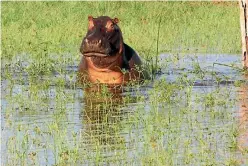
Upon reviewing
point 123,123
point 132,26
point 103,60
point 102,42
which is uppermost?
point 102,42

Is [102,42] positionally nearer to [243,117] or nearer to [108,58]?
[108,58]

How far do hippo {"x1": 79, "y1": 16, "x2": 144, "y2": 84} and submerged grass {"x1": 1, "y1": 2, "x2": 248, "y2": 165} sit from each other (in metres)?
0.36

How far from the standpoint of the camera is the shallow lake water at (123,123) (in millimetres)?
6117

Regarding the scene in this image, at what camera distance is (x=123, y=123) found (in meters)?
7.39

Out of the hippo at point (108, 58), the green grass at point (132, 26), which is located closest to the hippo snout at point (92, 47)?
the hippo at point (108, 58)

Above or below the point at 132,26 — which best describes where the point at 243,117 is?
below

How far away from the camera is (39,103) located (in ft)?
27.7

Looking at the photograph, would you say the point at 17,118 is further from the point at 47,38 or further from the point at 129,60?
the point at 47,38

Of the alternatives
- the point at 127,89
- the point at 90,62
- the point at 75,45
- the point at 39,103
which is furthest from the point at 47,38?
the point at 39,103

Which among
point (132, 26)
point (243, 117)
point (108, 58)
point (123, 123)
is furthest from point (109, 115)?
point (132, 26)

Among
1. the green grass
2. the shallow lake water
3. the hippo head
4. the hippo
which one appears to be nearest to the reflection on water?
the shallow lake water

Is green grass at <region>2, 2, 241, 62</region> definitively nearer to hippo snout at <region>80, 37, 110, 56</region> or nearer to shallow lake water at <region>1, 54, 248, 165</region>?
hippo snout at <region>80, 37, 110, 56</region>

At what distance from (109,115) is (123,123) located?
433 millimetres

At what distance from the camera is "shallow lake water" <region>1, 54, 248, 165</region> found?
6117 millimetres
